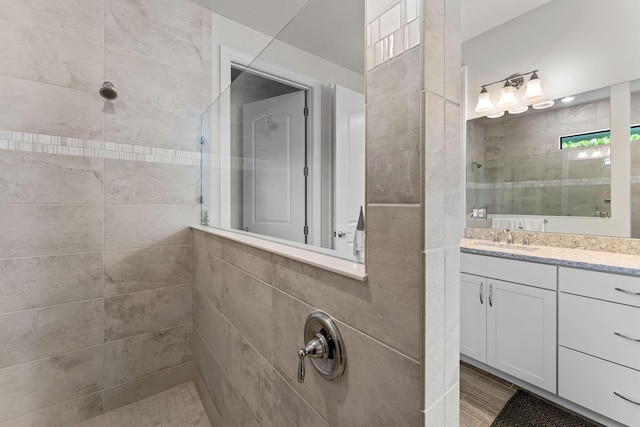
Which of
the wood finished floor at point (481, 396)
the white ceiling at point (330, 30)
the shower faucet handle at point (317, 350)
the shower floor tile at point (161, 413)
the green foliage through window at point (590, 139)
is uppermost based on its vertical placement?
the white ceiling at point (330, 30)

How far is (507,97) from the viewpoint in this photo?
224 centimetres

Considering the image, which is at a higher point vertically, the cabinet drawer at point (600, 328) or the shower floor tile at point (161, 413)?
the cabinet drawer at point (600, 328)

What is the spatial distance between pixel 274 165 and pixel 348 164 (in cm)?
66

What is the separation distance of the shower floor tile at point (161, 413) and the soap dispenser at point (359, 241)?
156 cm

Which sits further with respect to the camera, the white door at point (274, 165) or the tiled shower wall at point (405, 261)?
the white door at point (274, 165)

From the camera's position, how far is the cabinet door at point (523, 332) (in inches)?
61.6

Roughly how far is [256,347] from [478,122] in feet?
8.43

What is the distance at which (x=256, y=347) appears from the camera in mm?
1024

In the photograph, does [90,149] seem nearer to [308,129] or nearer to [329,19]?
[308,129]

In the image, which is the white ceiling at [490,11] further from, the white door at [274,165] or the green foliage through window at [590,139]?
the white door at [274,165]

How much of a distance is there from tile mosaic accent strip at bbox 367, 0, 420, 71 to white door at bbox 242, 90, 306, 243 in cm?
74

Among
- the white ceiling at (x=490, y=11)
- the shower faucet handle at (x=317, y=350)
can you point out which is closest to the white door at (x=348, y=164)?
the shower faucet handle at (x=317, y=350)

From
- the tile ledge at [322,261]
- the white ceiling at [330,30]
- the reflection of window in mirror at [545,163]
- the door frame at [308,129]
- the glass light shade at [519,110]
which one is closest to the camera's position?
the tile ledge at [322,261]

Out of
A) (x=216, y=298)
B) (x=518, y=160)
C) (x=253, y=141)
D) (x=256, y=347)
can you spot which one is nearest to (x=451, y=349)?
(x=256, y=347)
